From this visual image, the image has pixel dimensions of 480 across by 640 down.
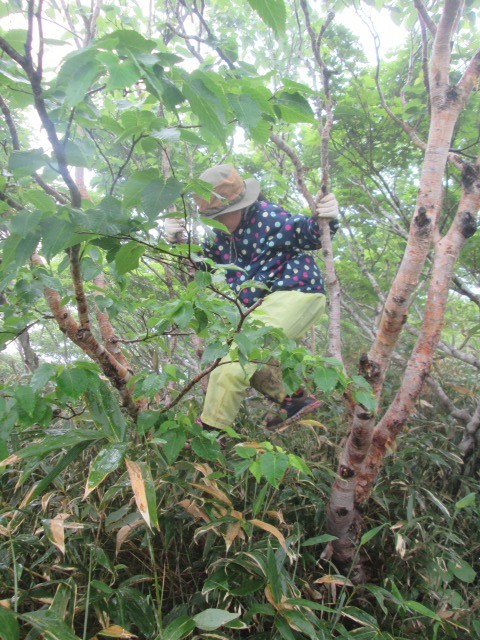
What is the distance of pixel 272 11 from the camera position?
2.69 ft

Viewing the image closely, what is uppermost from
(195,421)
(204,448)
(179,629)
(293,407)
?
(204,448)

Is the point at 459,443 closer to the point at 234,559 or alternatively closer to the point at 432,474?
the point at 432,474

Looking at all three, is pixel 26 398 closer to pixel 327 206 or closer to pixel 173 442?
pixel 173 442

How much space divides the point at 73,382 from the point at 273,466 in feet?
2.13

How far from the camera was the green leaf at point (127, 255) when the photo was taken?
1058 millimetres

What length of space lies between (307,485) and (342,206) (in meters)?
2.71

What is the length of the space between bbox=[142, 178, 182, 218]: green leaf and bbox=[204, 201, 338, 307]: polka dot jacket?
4.85 ft

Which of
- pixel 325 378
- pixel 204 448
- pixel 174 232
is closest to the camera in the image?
pixel 325 378

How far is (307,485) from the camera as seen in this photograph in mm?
2211

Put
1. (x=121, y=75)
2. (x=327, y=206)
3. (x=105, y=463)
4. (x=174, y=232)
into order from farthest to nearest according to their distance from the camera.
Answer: (x=174, y=232), (x=327, y=206), (x=105, y=463), (x=121, y=75)

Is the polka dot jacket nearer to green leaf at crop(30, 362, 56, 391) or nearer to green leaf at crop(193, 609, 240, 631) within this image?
green leaf at crop(30, 362, 56, 391)

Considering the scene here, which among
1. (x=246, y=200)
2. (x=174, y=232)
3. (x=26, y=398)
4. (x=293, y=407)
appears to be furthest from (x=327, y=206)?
(x=26, y=398)

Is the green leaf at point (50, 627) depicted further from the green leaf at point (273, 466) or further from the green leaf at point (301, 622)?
the green leaf at point (301, 622)

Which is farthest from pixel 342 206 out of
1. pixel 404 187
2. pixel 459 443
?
pixel 459 443
